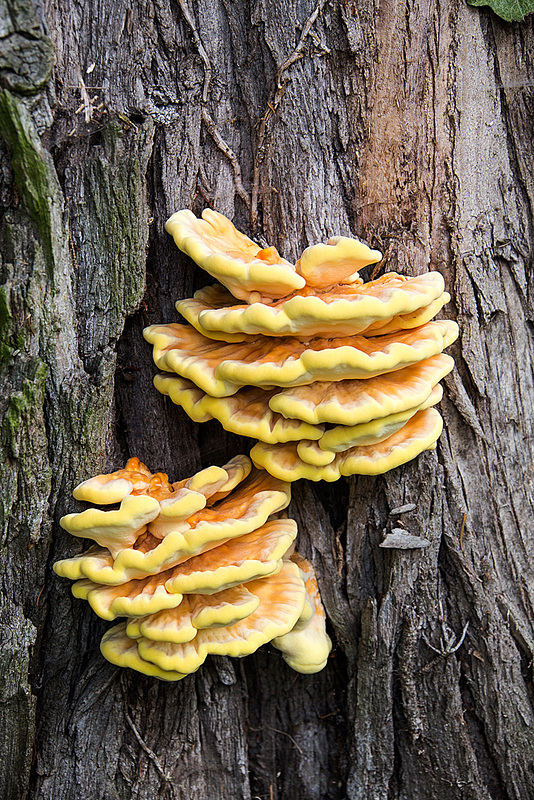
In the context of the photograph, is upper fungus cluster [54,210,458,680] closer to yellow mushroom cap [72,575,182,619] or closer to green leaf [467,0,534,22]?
yellow mushroom cap [72,575,182,619]

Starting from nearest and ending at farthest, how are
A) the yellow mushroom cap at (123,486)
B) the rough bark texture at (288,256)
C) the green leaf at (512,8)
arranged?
the yellow mushroom cap at (123,486), the rough bark texture at (288,256), the green leaf at (512,8)

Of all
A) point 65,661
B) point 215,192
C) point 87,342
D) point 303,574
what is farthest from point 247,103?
point 65,661

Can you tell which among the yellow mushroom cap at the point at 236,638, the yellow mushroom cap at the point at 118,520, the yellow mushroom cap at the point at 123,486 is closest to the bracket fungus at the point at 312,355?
the yellow mushroom cap at the point at 123,486

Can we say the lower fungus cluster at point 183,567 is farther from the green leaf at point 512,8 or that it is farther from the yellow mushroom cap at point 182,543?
the green leaf at point 512,8

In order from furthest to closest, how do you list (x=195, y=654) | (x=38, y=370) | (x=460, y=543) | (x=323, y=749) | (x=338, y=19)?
(x=323, y=749)
(x=460, y=543)
(x=338, y=19)
(x=38, y=370)
(x=195, y=654)

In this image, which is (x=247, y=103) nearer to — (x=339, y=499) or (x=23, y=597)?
(x=339, y=499)

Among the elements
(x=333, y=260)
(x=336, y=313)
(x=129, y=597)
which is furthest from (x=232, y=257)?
(x=129, y=597)

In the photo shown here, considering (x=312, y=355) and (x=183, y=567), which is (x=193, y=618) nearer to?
(x=183, y=567)
